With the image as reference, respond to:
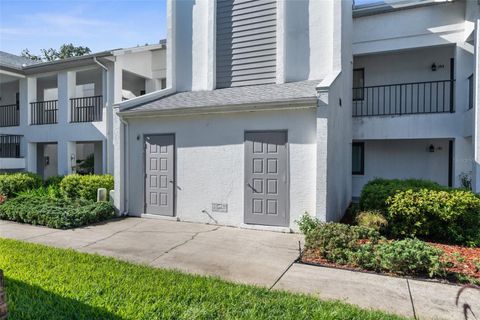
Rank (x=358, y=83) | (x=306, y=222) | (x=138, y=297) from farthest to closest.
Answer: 1. (x=358, y=83)
2. (x=306, y=222)
3. (x=138, y=297)

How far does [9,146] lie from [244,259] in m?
15.5

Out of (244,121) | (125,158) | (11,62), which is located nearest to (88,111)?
(11,62)

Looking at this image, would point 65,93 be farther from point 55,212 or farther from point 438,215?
point 438,215

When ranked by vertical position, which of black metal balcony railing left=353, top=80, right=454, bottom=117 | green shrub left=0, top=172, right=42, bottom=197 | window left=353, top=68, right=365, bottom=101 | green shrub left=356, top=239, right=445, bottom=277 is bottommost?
green shrub left=356, top=239, right=445, bottom=277

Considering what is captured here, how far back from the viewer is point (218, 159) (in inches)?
341

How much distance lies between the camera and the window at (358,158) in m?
13.5

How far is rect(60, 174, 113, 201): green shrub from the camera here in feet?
36.9

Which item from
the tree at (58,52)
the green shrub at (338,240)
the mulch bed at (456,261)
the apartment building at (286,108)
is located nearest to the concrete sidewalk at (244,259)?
the mulch bed at (456,261)

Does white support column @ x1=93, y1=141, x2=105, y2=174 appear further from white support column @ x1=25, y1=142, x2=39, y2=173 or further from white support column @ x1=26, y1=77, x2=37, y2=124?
white support column @ x1=26, y1=77, x2=37, y2=124

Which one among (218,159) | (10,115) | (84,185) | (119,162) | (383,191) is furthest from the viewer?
(10,115)

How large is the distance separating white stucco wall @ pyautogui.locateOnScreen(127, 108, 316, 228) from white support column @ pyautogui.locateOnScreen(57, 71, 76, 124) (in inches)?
247

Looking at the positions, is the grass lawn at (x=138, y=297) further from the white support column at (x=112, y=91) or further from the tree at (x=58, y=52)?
the tree at (x=58, y=52)

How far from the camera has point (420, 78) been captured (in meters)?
12.5

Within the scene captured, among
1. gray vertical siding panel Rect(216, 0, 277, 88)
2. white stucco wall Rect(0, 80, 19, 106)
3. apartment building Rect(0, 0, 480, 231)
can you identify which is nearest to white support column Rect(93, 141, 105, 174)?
apartment building Rect(0, 0, 480, 231)
